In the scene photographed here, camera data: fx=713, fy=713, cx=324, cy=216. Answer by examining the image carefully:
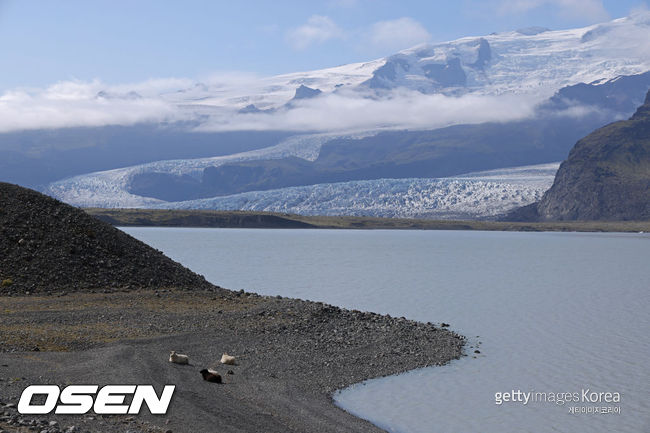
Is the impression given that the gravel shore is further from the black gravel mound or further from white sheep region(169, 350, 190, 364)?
white sheep region(169, 350, 190, 364)

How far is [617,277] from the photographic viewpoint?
72562 mm

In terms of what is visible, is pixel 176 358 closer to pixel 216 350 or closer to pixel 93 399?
pixel 216 350

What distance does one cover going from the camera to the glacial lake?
68.4 ft

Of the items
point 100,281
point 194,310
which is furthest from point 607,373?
point 100,281

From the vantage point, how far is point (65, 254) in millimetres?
36188

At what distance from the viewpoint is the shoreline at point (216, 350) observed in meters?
17.7

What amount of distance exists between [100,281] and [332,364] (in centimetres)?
1534

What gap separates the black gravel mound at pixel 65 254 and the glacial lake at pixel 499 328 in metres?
13.3

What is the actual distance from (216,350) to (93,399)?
9.04 metres

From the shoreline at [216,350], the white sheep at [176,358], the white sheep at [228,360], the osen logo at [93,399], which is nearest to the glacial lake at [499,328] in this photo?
the shoreline at [216,350]

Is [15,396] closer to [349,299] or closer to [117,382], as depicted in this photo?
[117,382]

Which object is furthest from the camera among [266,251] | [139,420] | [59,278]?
[266,251]

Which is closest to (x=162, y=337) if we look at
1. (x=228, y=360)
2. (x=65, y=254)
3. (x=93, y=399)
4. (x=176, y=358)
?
(x=228, y=360)

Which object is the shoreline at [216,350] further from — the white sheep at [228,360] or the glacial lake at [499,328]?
the glacial lake at [499,328]
